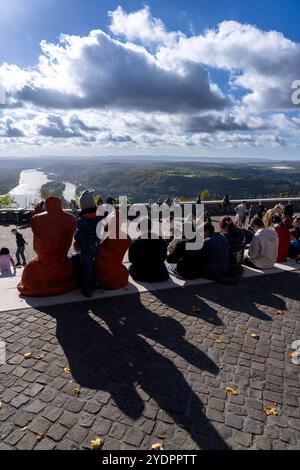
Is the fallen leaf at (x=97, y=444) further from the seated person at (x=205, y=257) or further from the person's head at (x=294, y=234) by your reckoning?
the person's head at (x=294, y=234)

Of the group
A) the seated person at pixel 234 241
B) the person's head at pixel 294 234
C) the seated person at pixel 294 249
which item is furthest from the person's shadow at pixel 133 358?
the person's head at pixel 294 234

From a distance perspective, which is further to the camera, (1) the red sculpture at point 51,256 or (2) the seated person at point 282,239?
(2) the seated person at point 282,239

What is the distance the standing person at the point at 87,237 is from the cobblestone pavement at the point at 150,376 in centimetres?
53

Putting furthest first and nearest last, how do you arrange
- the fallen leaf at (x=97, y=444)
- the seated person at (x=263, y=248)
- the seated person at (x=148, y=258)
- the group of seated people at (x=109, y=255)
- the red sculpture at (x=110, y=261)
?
the seated person at (x=263, y=248) < the seated person at (x=148, y=258) < the red sculpture at (x=110, y=261) < the group of seated people at (x=109, y=255) < the fallen leaf at (x=97, y=444)

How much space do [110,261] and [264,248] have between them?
4181 millimetres

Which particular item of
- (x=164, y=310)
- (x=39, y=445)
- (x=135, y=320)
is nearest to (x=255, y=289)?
(x=164, y=310)

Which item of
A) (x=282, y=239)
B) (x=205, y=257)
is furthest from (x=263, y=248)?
(x=205, y=257)

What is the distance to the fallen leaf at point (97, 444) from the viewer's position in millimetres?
3133

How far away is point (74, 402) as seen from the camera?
3689mm

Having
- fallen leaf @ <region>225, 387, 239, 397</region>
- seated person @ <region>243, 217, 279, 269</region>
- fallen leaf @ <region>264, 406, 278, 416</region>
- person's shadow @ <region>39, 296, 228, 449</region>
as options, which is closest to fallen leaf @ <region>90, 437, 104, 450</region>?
person's shadow @ <region>39, 296, 228, 449</region>

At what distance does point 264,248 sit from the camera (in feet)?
27.8

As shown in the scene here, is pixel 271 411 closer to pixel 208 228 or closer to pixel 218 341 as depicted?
pixel 218 341

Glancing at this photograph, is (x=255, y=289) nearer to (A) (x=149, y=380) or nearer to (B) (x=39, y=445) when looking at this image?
(A) (x=149, y=380)

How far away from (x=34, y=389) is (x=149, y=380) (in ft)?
4.55
